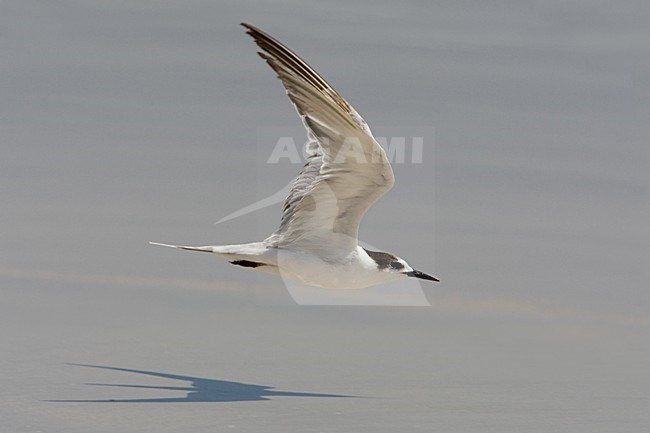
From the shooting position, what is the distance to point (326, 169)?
35.1 ft

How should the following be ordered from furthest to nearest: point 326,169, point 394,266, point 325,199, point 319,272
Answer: point 394,266, point 319,272, point 325,199, point 326,169

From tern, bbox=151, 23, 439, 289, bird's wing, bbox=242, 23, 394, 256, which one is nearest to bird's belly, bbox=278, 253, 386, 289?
tern, bbox=151, 23, 439, 289

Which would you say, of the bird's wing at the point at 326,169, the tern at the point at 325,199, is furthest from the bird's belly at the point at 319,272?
the bird's wing at the point at 326,169

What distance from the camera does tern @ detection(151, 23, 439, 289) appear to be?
9.91 metres

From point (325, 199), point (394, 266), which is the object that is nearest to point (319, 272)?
point (325, 199)

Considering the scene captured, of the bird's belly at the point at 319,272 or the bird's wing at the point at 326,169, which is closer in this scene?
the bird's wing at the point at 326,169

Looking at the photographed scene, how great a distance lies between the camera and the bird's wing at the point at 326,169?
9891 millimetres

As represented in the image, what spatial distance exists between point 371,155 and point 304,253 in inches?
66.6

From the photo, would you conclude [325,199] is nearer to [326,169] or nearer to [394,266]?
[326,169]

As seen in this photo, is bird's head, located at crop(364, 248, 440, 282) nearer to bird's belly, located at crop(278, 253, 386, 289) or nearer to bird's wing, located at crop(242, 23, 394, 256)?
bird's belly, located at crop(278, 253, 386, 289)

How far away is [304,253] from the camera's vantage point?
11.5 meters

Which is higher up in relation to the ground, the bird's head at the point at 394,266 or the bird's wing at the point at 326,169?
the bird's wing at the point at 326,169

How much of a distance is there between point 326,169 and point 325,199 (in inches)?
17.4

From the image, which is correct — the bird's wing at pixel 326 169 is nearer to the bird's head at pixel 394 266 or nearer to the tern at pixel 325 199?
the tern at pixel 325 199
